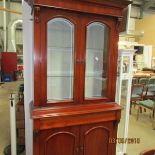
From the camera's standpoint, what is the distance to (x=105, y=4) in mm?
1685

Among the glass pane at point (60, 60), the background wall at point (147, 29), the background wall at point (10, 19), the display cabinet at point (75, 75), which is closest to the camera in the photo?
the display cabinet at point (75, 75)

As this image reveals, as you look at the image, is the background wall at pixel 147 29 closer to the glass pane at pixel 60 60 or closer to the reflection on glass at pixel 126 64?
the reflection on glass at pixel 126 64

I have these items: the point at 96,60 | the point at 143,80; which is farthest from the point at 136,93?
the point at 96,60

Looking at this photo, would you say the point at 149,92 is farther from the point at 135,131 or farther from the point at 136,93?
the point at 135,131

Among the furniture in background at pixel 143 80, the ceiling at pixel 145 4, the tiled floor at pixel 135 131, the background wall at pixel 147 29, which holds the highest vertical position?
the ceiling at pixel 145 4

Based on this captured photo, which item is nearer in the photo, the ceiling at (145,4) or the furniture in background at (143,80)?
the furniture in background at (143,80)

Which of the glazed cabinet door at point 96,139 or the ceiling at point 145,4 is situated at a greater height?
the ceiling at point 145,4

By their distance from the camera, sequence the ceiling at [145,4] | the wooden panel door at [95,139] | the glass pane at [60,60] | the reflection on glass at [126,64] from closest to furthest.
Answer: the glass pane at [60,60] → the wooden panel door at [95,139] → the reflection on glass at [126,64] → the ceiling at [145,4]

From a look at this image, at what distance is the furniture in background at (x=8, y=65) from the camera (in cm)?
779

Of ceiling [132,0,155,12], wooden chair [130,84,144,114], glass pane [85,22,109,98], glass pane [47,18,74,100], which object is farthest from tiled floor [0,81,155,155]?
ceiling [132,0,155,12]

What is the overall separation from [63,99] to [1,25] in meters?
7.14

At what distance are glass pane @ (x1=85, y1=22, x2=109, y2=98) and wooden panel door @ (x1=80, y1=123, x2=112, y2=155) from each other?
304 mm

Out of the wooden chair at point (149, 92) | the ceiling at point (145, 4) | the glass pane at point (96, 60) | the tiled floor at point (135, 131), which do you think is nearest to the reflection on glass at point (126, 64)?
the glass pane at point (96, 60)

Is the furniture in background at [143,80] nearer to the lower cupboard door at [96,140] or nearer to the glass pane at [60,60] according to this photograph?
the lower cupboard door at [96,140]
